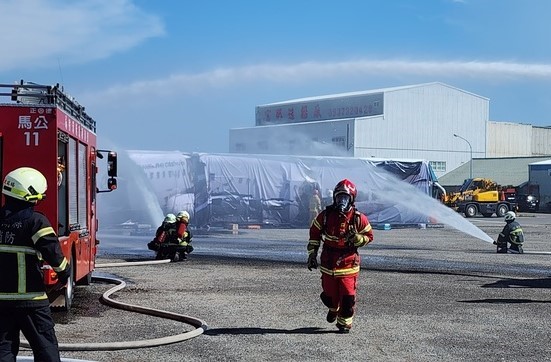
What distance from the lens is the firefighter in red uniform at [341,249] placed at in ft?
30.2

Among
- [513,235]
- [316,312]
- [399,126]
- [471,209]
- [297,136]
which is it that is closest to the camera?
[316,312]

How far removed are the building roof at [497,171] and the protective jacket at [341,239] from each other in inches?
2589

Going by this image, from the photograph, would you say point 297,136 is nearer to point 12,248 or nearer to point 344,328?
point 344,328

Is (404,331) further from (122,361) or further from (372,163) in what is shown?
(372,163)

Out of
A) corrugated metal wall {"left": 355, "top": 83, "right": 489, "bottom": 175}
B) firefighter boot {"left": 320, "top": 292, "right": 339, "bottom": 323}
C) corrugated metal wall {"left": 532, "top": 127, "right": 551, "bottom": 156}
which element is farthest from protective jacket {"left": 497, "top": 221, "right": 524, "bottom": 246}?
corrugated metal wall {"left": 532, "top": 127, "right": 551, "bottom": 156}

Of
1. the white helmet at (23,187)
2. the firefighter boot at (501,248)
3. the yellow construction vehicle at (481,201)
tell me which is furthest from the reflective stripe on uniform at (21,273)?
the yellow construction vehicle at (481,201)

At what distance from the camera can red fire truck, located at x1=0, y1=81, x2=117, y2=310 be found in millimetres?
9352

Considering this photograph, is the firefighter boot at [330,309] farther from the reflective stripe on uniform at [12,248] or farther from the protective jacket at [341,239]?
the reflective stripe on uniform at [12,248]

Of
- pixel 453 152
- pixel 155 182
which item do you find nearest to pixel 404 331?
pixel 155 182

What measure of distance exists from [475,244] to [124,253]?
1126 centimetres

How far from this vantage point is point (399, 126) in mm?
74562

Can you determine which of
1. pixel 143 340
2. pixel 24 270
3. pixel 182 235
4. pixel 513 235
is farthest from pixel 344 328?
pixel 513 235

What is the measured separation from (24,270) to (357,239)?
435 cm

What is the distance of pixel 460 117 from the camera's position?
79.1 metres
